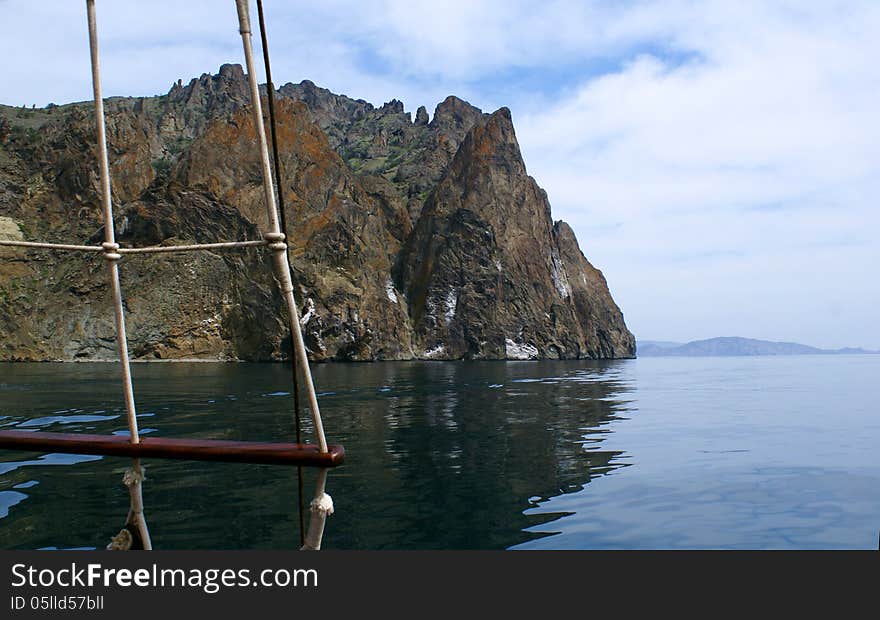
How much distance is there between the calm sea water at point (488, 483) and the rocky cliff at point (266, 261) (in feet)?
238

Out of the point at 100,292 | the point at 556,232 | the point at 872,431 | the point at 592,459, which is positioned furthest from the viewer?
the point at 556,232

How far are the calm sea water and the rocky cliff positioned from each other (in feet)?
238

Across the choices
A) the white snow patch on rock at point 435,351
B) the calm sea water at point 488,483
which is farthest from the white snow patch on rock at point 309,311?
the calm sea water at point 488,483

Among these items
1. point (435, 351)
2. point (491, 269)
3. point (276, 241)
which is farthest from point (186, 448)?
point (491, 269)

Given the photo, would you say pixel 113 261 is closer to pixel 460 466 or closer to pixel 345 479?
pixel 345 479

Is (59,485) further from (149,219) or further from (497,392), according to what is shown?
(149,219)

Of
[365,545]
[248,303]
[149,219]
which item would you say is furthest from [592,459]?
[149,219]

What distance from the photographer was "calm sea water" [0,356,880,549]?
10875mm

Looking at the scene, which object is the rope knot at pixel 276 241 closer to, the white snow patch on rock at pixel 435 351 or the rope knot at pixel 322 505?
the rope knot at pixel 322 505

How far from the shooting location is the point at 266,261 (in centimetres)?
10138

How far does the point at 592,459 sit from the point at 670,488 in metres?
3.61

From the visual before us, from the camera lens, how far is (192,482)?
1430cm

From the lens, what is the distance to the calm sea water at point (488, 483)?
10875 millimetres

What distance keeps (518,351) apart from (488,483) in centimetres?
11900
